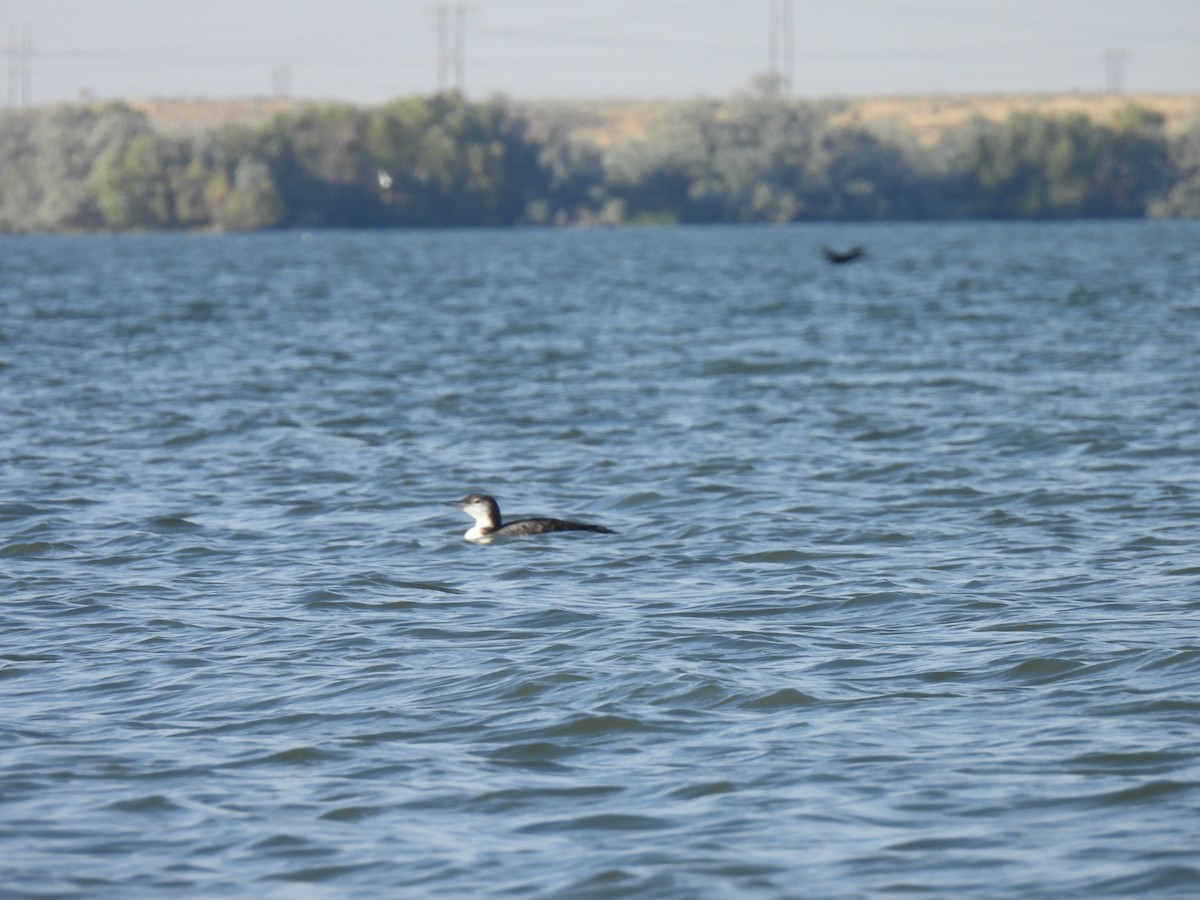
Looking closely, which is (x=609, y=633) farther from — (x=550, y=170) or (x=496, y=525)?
(x=550, y=170)

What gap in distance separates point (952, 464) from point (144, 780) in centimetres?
1044

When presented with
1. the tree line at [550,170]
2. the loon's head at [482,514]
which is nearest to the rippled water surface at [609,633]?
the loon's head at [482,514]

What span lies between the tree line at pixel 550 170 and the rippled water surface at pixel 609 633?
80585mm

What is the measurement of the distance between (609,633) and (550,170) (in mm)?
100929

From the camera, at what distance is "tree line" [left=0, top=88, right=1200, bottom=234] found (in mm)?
103000

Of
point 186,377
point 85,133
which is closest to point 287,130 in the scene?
point 85,133

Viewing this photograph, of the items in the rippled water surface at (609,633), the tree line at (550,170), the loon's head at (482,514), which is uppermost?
the tree line at (550,170)

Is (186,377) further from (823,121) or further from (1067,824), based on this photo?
(823,121)

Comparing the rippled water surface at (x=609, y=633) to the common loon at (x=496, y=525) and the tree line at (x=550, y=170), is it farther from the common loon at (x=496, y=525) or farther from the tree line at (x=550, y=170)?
the tree line at (x=550, y=170)

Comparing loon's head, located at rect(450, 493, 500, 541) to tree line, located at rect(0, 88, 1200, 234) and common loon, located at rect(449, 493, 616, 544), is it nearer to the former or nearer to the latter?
common loon, located at rect(449, 493, 616, 544)

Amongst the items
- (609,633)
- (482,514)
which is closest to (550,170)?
(482,514)

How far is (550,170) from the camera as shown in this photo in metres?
109

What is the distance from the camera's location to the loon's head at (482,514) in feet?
41.8

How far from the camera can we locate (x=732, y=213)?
110m
